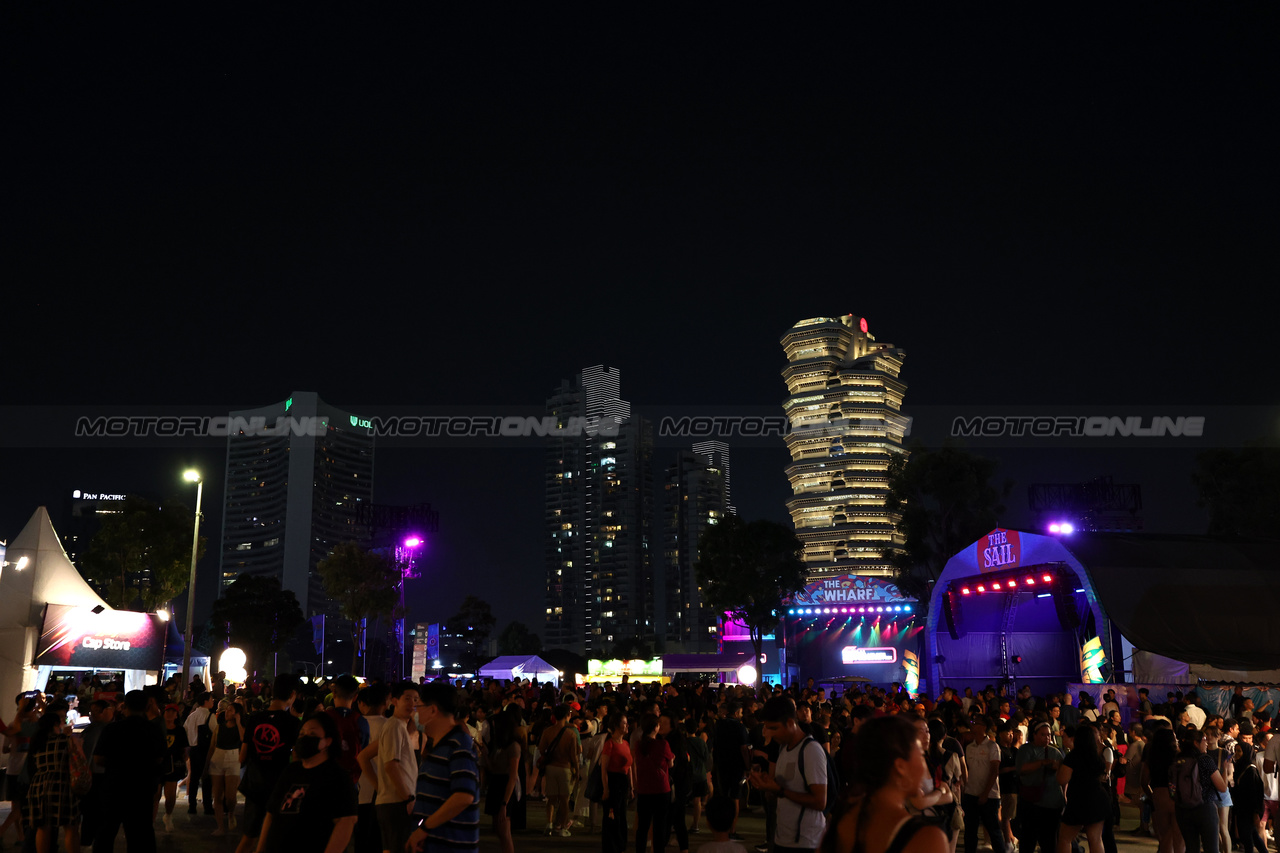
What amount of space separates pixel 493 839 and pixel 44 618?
565 inches

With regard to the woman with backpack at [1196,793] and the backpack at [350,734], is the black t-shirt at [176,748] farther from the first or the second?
the woman with backpack at [1196,793]

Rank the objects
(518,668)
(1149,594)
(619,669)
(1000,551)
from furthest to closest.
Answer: (619,669) < (518,668) < (1000,551) < (1149,594)

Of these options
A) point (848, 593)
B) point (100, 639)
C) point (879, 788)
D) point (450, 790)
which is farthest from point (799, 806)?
point (848, 593)

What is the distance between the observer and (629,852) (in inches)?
468

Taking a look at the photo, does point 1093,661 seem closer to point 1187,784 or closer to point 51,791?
point 1187,784

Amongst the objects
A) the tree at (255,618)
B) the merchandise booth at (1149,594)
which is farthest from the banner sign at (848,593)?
the tree at (255,618)

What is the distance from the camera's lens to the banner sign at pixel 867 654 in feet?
184

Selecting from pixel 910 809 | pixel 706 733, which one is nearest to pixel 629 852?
pixel 706 733

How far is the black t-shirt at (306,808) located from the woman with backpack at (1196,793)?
8.14 metres

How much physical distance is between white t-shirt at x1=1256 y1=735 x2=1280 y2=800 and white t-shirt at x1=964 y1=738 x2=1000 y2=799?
433 cm

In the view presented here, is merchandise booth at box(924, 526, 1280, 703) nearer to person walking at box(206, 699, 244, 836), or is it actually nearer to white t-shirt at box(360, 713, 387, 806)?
person walking at box(206, 699, 244, 836)

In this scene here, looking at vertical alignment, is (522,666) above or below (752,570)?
below

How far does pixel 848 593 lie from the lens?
55625mm

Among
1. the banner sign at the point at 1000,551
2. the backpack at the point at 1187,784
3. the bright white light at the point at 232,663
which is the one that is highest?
the banner sign at the point at 1000,551
